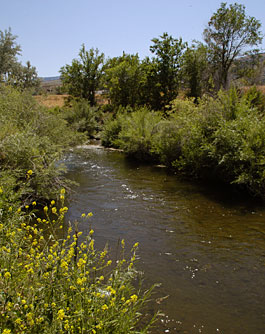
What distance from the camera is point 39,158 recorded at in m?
7.85

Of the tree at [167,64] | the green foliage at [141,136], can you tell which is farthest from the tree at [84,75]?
the green foliage at [141,136]

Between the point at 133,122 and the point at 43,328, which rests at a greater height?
the point at 133,122

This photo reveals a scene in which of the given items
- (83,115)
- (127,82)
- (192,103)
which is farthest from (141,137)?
(127,82)

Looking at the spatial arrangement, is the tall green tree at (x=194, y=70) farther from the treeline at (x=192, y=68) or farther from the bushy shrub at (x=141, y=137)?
the bushy shrub at (x=141, y=137)

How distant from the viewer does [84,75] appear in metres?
38.7

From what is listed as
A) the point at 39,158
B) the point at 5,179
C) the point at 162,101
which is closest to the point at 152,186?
the point at 39,158

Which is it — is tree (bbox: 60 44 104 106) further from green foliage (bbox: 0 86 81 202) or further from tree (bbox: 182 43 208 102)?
green foliage (bbox: 0 86 81 202)

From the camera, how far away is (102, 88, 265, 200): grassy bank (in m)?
9.55

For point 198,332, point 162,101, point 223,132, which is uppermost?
point 162,101

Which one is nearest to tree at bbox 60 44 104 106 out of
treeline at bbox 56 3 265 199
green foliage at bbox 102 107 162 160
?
treeline at bbox 56 3 265 199

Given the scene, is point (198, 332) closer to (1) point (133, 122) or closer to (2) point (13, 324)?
(2) point (13, 324)

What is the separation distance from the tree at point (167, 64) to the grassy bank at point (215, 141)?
1605 centimetres

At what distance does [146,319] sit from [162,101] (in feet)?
99.3

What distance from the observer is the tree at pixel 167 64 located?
31.3 metres
